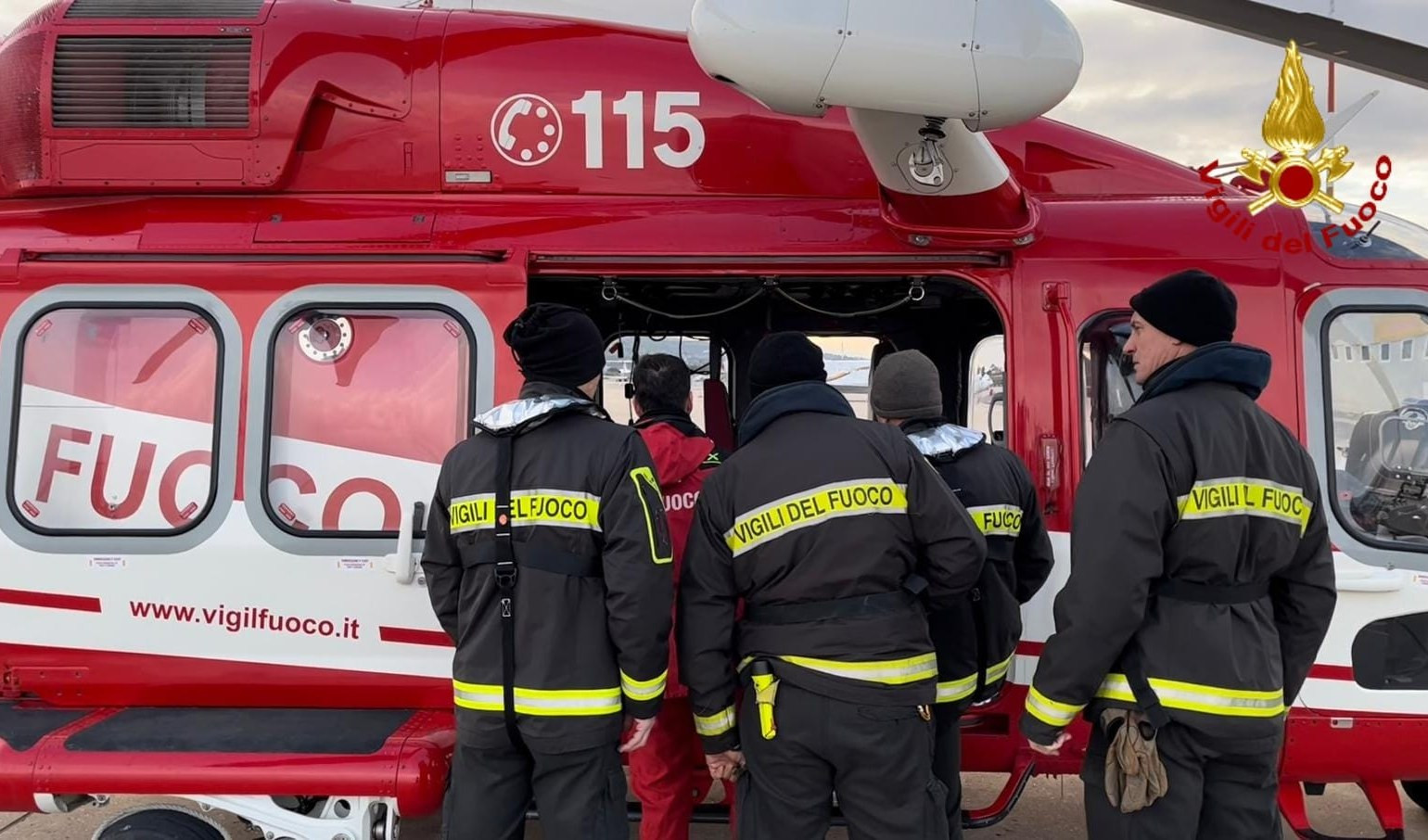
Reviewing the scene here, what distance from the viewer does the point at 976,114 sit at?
2832 mm

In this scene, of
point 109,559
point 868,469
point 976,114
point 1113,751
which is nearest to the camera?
point 1113,751

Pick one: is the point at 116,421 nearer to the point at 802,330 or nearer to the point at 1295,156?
the point at 802,330

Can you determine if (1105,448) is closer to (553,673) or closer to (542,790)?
(553,673)

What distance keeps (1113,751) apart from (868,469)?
0.87 metres

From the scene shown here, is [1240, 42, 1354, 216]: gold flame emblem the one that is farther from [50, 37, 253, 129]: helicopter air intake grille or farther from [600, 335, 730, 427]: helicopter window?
[50, 37, 253, 129]: helicopter air intake grille

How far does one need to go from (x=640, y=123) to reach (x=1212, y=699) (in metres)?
2.55

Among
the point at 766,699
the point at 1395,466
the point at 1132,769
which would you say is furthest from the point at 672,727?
the point at 1395,466

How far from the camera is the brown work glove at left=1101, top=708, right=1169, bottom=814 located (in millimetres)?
2416

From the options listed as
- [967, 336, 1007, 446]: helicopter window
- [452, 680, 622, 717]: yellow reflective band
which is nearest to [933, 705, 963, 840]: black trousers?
[452, 680, 622, 717]: yellow reflective band

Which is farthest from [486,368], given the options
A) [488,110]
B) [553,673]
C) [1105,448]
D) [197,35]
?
[1105,448]

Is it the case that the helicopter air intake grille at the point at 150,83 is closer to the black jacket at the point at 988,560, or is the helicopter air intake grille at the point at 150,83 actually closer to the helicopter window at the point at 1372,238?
the black jacket at the point at 988,560

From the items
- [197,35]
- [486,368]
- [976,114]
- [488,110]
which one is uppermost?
[197,35]

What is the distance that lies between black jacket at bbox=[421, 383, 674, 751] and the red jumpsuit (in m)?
0.73

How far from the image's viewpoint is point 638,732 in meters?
2.73
